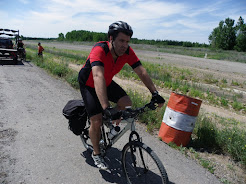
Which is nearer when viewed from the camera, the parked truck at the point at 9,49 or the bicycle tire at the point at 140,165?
the bicycle tire at the point at 140,165

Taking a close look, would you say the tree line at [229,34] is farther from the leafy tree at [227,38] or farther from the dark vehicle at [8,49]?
the dark vehicle at [8,49]

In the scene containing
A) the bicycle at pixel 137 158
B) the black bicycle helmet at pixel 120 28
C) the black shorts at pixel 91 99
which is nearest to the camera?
the bicycle at pixel 137 158

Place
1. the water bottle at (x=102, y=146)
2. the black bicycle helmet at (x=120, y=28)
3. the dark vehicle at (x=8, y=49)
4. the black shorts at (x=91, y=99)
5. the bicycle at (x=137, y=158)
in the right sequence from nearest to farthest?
1. the bicycle at (x=137, y=158)
2. the black bicycle helmet at (x=120, y=28)
3. the black shorts at (x=91, y=99)
4. the water bottle at (x=102, y=146)
5. the dark vehicle at (x=8, y=49)

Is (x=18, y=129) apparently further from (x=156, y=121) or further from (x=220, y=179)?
(x=220, y=179)

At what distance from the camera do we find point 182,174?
139 inches

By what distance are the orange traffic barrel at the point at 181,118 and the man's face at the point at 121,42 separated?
198 centimetres

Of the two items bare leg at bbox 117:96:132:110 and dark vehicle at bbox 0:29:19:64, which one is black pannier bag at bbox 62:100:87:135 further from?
dark vehicle at bbox 0:29:19:64

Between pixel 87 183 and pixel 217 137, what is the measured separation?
10.0 feet

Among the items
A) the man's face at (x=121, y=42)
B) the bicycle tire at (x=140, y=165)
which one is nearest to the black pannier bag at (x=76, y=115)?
the bicycle tire at (x=140, y=165)

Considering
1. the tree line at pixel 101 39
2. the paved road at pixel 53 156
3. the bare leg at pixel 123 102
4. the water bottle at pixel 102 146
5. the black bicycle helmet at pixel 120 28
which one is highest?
the tree line at pixel 101 39

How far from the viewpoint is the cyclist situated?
2.76m

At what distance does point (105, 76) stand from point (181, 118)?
2.11 m

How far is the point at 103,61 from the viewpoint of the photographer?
9.62 feet

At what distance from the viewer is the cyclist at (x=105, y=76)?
2.76 meters
